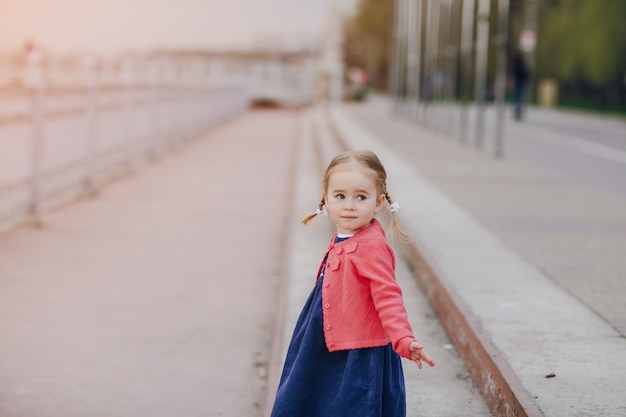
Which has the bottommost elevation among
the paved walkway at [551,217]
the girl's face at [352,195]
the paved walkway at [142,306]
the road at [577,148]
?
the road at [577,148]

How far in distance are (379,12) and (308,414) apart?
8531cm

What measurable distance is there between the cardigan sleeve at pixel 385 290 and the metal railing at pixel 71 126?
6350mm

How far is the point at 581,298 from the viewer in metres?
5.68

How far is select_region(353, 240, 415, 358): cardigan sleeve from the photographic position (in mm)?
3305

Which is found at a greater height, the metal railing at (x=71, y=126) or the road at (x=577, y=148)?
the metal railing at (x=71, y=126)

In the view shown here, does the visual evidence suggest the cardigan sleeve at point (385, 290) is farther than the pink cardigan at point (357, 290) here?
No

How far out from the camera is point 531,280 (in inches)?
239

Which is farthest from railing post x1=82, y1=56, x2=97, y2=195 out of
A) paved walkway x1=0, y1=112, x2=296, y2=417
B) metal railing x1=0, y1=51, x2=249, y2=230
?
paved walkway x1=0, y1=112, x2=296, y2=417

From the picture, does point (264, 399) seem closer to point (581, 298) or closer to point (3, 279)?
point (581, 298)

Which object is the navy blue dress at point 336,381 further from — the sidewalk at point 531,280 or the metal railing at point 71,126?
the metal railing at point 71,126

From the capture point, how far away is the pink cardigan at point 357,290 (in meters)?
3.46

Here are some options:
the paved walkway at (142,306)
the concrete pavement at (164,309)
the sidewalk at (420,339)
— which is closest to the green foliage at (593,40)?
the paved walkway at (142,306)

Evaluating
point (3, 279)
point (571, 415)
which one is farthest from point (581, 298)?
point (3, 279)

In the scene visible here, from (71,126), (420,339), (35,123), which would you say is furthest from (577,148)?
(420,339)
